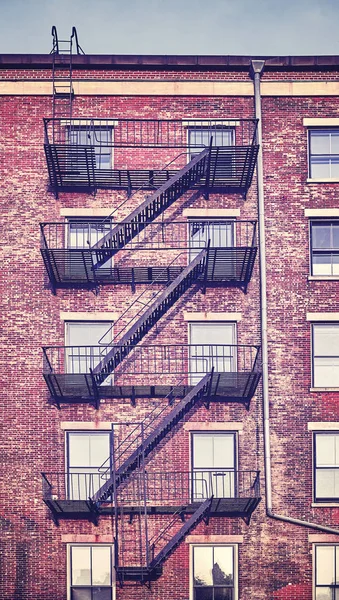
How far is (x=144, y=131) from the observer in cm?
2419

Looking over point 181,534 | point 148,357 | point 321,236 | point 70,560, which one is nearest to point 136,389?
point 148,357

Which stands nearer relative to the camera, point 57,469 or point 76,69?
point 57,469

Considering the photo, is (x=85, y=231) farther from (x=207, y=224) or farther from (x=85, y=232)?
(x=207, y=224)

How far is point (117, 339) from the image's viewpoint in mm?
23375

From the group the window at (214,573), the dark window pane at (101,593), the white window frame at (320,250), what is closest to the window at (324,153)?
the white window frame at (320,250)

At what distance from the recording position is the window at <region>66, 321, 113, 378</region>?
2331 centimetres

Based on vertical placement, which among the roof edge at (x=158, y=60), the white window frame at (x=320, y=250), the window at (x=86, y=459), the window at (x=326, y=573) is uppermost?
the roof edge at (x=158, y=60)

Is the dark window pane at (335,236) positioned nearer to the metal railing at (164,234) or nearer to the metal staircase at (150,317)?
the metal railing at (164,234)

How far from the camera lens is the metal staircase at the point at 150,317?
22.2 meters

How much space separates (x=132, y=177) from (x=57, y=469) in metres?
8.48

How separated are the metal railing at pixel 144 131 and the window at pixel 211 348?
5286 millimetres

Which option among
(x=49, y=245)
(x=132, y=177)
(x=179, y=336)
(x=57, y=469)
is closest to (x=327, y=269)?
(x=179, y=336)

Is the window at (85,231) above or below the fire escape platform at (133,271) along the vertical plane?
above

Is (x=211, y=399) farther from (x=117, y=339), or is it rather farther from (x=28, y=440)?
(x=28, y=440)
